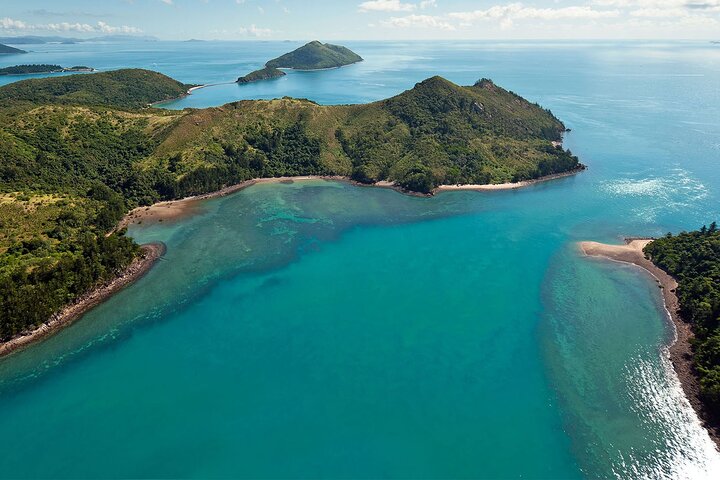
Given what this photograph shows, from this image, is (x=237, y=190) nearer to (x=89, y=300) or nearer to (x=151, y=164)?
(x=151, y=164)

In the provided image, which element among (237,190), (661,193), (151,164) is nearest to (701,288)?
(661,193)

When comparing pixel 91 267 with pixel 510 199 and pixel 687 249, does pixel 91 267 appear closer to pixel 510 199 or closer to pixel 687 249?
pixel 510 199

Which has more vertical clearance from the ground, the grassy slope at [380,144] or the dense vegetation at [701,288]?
the grassy slope at [380,144]

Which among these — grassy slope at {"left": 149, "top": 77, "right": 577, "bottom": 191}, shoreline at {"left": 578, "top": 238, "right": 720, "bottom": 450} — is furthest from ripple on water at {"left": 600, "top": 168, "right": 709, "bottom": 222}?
shoreline at {"left": 578, "top": 238, "right": 720, "bottom": 450}

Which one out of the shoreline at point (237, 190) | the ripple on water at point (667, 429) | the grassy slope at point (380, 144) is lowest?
the ripple on water at point (667, 429)

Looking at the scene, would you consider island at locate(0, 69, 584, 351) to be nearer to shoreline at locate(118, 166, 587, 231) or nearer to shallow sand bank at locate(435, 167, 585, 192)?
shoreline at locate(118, 166, 587, 231)

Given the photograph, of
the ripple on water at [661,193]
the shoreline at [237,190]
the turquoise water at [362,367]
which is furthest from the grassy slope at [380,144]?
the turquoise water at [362,367]

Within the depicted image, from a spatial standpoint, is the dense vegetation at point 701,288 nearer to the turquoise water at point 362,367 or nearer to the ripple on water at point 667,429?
the ripple on water at point 667,429
